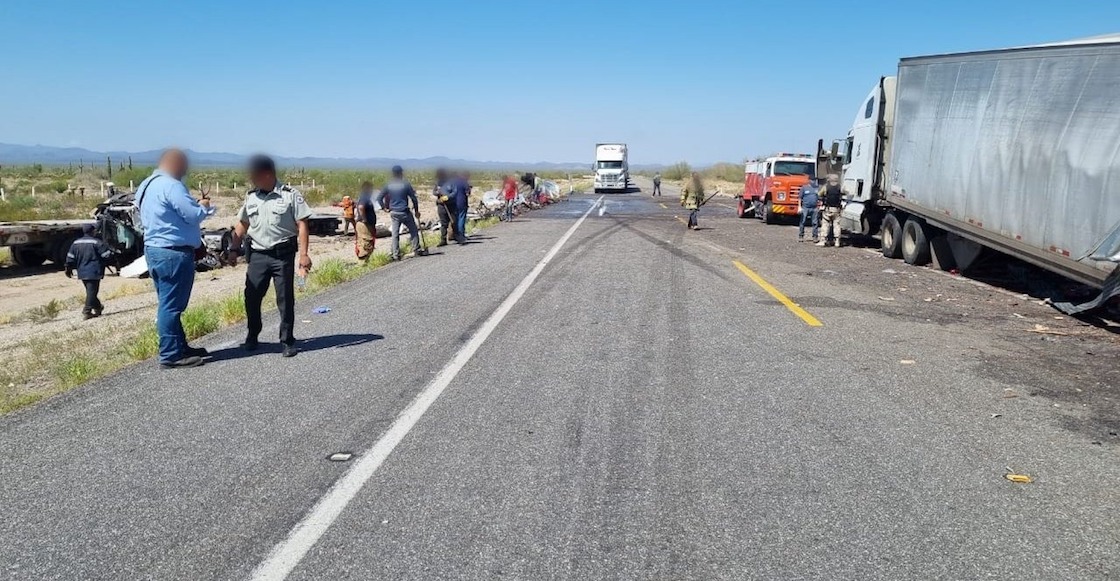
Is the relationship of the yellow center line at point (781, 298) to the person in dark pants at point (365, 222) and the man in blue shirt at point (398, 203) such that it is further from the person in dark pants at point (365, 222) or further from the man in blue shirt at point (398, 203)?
the person in dark pants at point (365, 222)

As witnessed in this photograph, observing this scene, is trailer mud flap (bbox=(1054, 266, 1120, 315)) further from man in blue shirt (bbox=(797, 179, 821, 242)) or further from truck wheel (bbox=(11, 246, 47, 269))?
truck wheel (bbox=(11, 246, 47, 269))

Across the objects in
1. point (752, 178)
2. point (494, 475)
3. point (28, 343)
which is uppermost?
point (752, 178)

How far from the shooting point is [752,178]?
30938 mm

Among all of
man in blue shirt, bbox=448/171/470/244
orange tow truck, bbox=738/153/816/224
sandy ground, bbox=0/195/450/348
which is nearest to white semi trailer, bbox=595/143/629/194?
orange tow truck, bbox=738/153/816/224

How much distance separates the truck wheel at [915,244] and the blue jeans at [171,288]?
12.8 m

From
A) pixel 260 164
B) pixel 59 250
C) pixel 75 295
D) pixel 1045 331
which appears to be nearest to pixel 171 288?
pixel 260 164

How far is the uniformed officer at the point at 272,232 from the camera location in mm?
7637

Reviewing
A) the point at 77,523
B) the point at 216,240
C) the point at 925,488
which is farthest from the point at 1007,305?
the point at 216,240

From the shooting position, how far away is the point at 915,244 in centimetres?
1586

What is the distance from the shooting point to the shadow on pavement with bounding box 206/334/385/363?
799cm

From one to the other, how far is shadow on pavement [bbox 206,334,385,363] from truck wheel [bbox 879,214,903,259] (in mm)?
11874

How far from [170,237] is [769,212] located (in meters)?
22.9

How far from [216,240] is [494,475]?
66.3 feet

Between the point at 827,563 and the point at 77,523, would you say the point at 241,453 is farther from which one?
the point at 827,563
